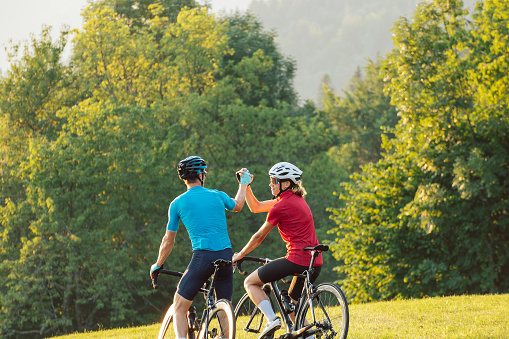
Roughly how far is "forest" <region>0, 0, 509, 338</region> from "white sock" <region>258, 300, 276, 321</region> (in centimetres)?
1346

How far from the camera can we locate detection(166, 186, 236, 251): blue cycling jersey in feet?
19.4

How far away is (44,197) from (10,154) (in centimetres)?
456

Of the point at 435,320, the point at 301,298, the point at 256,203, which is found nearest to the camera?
the point at 301,298

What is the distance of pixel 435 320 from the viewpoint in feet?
31.8

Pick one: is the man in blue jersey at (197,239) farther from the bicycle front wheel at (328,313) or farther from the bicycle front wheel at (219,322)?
the bicycle front wheel at (328,313)

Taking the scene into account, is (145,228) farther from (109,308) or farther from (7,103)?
(7,103)

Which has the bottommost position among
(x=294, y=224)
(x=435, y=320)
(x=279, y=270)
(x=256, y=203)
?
(x=435, y=320)

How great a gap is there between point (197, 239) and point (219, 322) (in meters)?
0.82

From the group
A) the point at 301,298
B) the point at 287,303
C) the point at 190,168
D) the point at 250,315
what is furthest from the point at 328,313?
the point at 190,168

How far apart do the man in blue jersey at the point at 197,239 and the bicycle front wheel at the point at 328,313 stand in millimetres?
868

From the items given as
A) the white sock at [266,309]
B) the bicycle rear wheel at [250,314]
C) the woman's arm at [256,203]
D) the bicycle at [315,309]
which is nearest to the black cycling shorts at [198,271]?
the white sock at [266,309]

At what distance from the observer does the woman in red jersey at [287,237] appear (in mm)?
6410

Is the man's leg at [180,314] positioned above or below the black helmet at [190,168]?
below

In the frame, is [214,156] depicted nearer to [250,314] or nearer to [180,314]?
[250,314]
